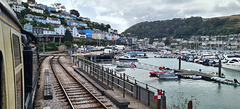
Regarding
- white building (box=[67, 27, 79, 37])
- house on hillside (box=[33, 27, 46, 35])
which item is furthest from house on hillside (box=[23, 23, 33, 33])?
white building (box=[67, 27, 79, 37])

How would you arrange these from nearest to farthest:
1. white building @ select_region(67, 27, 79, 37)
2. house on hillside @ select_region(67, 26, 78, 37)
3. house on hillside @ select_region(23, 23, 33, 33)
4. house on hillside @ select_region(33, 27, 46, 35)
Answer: house on hillside @ select_region(23, 23, 33, 33), house on hillside @ select_region(33, 27, 46, 35), house on hillside @ select_region(67, 26, 78, 37), white building @ select_region(67, 27, 79, 37)

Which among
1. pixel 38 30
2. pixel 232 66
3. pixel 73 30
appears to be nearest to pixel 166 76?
pixel 232 66

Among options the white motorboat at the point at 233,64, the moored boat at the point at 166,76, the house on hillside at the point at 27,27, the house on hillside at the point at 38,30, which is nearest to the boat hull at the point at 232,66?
the white motorboat at the point at 233,64

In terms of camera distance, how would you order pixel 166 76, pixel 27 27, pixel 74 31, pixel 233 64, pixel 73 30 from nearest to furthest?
pixel 166 76 → pixel 233 64 → pixel 27 27 → pixel 73 30 → pixel 74 31

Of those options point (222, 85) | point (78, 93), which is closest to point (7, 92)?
point (78, 93)

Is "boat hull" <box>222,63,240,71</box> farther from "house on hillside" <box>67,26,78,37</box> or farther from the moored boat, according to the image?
"house on hillside" <box>67,26,78,37</box>

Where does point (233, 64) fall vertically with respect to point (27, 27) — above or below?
below

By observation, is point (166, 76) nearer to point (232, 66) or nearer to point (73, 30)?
point (232, 66)

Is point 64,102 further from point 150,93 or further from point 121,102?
point 150,93

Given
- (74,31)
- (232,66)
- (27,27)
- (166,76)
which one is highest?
(74,31)

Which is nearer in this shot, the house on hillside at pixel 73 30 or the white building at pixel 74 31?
the house on hillside at pixel 73 30

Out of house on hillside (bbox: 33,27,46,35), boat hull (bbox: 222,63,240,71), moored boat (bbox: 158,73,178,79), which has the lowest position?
boat hull (bbox: 222,63,240,71)

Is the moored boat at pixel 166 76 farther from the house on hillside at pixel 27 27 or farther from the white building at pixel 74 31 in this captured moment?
the white building at pixel 74 31

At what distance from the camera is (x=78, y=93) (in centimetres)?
1211
